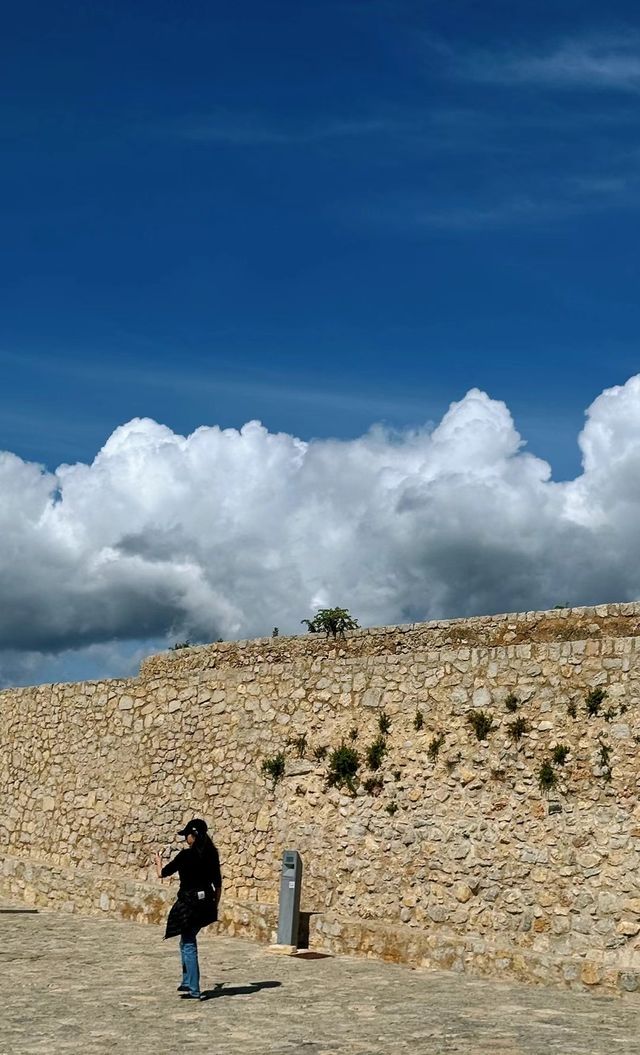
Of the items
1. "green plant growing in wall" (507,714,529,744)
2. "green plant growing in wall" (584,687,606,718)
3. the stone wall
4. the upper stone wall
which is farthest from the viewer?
the upper stone wall

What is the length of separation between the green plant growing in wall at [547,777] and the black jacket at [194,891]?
4.36m

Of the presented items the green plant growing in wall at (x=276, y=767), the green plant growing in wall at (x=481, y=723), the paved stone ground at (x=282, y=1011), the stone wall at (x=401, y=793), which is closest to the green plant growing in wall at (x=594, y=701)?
the stone wall at (x=401, y=793)

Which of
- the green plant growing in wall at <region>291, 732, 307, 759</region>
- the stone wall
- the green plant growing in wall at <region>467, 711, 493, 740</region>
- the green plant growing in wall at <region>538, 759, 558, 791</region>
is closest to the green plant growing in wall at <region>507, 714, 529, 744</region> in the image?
the stone wall

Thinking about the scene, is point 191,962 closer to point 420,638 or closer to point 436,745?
point 436,745

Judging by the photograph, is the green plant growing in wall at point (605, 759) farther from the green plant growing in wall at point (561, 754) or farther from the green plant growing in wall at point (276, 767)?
the green plant growing in wall at point (276, 767)

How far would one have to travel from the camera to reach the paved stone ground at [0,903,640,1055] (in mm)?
10234

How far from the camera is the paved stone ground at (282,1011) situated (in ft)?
33.6

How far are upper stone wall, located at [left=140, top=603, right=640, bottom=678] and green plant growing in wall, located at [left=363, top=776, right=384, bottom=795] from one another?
3.36 m

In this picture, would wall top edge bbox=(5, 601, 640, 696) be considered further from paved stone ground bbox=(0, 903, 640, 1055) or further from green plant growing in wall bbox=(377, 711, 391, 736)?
paved stone ground bbox=(0, 903, 640, 1055)

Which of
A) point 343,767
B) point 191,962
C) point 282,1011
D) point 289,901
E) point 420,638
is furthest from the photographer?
point 420,638

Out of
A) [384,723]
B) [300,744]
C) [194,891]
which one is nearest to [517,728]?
[384,723]

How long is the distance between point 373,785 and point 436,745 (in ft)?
4.40

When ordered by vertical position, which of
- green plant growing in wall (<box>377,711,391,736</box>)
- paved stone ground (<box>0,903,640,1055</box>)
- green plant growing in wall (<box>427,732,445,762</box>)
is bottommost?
paved stone ground (<box>0,903,640,1055</box>)

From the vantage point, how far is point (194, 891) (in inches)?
500
